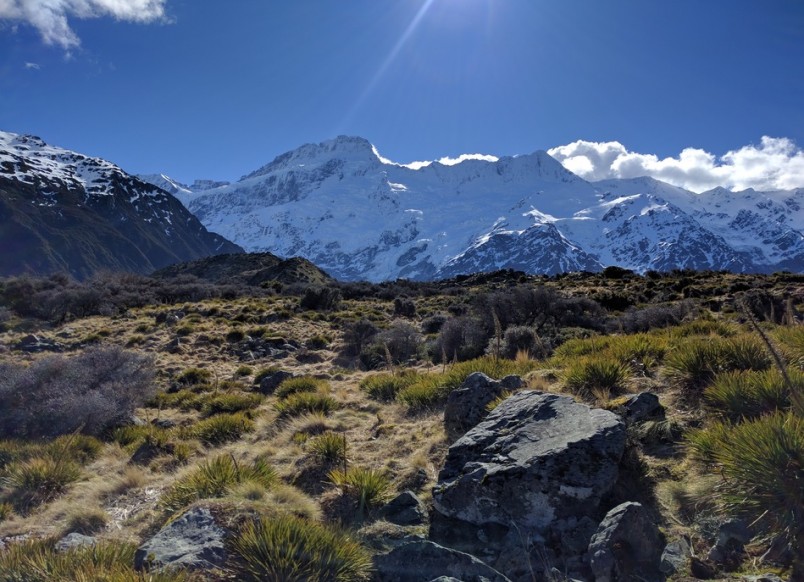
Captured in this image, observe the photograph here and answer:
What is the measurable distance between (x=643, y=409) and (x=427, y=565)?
3621 mm

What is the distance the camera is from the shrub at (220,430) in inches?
376

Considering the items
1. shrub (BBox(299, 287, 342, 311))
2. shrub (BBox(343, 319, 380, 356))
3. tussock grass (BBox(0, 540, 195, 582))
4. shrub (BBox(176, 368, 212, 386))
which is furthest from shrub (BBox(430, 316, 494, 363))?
shrub (BBox(299, 287, 342, 311))

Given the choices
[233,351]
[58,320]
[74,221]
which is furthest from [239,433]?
[74,221]

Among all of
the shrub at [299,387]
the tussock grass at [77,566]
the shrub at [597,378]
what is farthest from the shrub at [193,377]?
the shrub at [597,378]

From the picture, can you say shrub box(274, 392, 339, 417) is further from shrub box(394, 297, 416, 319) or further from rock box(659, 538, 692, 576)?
shrub box(394, 297, 416, 319)

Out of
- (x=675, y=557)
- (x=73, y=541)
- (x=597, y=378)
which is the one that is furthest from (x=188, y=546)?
(x=597, y=378)

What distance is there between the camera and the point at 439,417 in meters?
8.72

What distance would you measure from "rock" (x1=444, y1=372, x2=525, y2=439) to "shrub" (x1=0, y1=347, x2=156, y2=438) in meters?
7.30

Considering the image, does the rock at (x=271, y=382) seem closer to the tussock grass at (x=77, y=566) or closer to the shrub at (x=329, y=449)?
the shrub at (x=329, y=449)

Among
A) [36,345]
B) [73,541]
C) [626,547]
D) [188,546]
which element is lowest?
[626,547]

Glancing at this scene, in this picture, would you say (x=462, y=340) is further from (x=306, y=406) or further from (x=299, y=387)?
(x=306, y=406)

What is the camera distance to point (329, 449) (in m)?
7.40

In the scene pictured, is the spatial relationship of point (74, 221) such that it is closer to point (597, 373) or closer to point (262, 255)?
point (262, 255)

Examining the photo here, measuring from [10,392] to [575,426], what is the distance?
44.2ft
